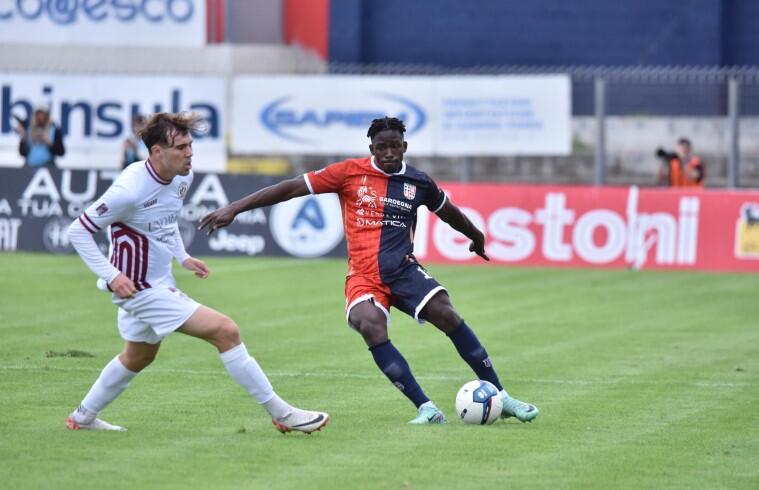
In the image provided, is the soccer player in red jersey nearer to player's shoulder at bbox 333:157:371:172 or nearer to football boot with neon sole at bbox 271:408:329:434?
player's shoulder at bbox 333:157:371:172

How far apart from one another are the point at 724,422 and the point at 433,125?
1759cm

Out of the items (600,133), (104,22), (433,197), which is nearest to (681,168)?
(600,133)

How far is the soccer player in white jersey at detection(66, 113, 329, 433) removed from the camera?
331 inches

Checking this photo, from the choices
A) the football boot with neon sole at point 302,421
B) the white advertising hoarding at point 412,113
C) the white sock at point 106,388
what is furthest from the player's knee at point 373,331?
the white advertising hoarding at point 412,113

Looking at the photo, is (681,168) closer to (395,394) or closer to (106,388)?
(395,394)

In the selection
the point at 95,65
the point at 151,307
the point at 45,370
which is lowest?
the point at 45,370

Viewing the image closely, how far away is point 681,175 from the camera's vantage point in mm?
A: 25328

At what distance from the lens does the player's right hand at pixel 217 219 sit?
8.79 m

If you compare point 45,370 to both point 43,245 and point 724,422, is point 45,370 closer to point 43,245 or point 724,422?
point 724,422

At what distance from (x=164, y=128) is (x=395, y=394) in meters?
3.06

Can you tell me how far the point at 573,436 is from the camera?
8.98 m

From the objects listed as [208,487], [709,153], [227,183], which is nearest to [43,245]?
[227,183]

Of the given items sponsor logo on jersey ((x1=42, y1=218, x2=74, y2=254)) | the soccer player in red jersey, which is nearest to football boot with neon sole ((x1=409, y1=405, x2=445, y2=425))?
the soccer player in red jersey

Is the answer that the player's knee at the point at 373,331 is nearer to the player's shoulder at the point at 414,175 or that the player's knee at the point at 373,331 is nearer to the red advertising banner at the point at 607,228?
the player's shoulder at the point at 414,175
